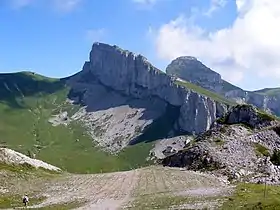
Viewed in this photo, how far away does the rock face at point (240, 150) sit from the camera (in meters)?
94.2

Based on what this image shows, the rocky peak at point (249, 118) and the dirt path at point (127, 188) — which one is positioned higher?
the rocky peak at point (249, 118)

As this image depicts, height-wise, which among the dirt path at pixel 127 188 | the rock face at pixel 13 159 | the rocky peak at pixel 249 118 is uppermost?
the rocky peak at pixel 249 118

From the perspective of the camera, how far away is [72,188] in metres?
86.1

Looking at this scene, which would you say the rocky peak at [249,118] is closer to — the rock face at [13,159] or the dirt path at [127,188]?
the dirt path at [127,188]

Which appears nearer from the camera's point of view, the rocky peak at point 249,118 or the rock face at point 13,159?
the rock face at point 13,159

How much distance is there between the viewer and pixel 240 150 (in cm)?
11225

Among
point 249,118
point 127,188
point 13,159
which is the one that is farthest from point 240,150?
point 13,159

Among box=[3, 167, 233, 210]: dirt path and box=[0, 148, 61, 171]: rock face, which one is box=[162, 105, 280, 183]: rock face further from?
box=[0, 148, 61, 171]: rock face

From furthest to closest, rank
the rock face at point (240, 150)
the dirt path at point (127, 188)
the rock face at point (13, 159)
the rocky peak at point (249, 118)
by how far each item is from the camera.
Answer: the rocky peak at point (249, 118) < the rock face at point (13, 159) < the rock face at point (240, 150) < the dirt path at point (127, 188)

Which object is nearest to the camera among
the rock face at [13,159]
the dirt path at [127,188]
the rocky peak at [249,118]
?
the dirt path at [127,188]

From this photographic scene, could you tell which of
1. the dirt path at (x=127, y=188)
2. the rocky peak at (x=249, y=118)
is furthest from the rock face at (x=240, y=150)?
the dirt path at (x=127, y=188)

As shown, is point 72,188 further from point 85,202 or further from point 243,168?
point 243,168

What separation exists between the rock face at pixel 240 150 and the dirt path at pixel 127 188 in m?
7.17

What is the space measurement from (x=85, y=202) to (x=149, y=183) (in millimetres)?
22459
